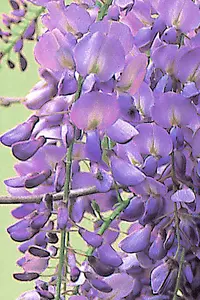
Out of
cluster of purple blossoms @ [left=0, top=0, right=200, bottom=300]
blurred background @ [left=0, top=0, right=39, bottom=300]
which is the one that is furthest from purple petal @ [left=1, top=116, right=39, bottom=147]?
blurred background @ [left=0, top=0, right=39, bottom=300]

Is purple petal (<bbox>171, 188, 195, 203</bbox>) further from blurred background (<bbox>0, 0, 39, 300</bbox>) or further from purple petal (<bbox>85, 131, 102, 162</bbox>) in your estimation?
blurred background (<bbox>0, 0, 39, 300</bbox>)

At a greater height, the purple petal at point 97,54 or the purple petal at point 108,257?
the purple petal at point 97,54

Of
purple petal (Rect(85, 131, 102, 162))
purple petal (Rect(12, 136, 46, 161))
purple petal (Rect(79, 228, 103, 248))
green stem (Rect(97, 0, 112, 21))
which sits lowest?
purple petal (Rect(79, 228, 103, 248))

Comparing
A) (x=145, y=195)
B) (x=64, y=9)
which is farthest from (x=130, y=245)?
(x=64, y=9)

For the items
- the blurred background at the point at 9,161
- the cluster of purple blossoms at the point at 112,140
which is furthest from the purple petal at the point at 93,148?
the blurred background at the point at 9,161

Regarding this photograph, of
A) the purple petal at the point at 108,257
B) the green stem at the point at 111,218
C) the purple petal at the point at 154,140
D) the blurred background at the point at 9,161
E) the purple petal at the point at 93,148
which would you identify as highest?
the purple petal at the point at 93,148

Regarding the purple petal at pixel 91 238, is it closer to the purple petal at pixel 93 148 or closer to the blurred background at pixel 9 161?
the purple petal at pixel 93 148
